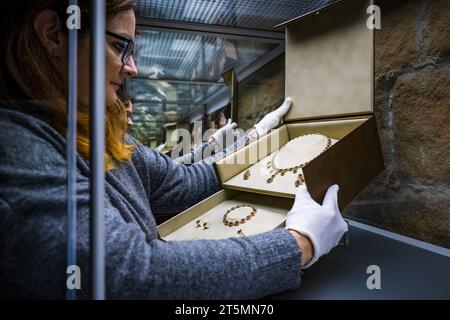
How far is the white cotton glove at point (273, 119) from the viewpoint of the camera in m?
1.12

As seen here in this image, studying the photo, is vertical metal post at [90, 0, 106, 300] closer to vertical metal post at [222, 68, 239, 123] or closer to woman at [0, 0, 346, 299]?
woman at [0, 0, 346, 299]

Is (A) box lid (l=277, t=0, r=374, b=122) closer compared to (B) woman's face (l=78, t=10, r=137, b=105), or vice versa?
(B) woman's face (l=78, t=10, r=137, b=105)

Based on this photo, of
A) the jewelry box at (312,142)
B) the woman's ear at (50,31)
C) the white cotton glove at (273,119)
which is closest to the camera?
the woman's ear at (50,31)

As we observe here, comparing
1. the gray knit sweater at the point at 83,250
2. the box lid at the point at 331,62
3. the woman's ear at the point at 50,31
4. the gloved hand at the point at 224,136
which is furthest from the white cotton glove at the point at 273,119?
the woman's ear at the point at 50,31

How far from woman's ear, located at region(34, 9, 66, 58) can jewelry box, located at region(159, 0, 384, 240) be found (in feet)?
1.56

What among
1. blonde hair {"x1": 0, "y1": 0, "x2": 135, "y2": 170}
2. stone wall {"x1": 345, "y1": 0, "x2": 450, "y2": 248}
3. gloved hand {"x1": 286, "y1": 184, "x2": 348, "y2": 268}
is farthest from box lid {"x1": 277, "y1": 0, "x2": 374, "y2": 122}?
blonde hair {"x1": 0, "y1": 0, "x2": 135, "y2": 170}

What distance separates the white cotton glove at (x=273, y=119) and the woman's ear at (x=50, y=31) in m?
0.72

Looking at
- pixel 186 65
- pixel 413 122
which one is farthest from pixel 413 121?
pixel 186 65

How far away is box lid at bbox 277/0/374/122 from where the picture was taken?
2.86ft

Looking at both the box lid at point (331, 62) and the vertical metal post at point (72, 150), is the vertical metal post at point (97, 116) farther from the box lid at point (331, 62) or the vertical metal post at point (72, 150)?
the box lid at point (331, 62)

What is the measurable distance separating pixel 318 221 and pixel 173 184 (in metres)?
0.52

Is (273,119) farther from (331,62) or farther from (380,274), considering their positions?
(380,274)

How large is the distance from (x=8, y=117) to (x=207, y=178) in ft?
2.11

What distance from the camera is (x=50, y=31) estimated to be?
512 millimetres
